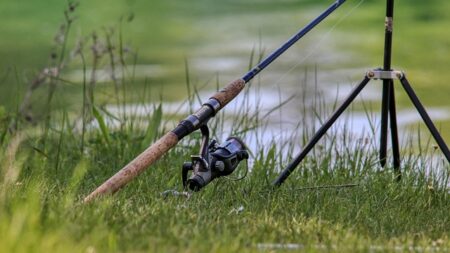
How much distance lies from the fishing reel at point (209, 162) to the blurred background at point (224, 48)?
2512 millimetres

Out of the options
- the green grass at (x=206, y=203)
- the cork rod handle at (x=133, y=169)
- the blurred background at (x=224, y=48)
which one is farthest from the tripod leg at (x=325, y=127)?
the blurred background at (x=224, y=48)

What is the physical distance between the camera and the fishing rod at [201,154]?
2.94 meters

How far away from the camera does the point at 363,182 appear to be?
3668 millimetres

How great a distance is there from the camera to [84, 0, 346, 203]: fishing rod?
9.66 feet

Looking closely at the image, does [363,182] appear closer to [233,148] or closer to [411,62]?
[233,148]

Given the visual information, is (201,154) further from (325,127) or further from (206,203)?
(325,127)

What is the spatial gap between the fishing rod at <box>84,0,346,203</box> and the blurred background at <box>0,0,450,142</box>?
8.32 ft

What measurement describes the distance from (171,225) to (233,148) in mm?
723

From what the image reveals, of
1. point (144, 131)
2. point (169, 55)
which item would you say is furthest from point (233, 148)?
point (169, 55)

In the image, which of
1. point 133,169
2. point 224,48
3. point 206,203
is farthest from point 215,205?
point 224,48

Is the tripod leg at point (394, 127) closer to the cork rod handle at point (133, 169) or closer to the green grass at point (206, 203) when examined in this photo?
the green grass at point (206, 203)

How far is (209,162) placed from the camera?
10.3 ft

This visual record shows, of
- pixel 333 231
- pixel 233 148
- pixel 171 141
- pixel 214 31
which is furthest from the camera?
pixel 214 31

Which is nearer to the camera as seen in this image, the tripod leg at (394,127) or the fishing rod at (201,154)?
the fishing rod at (201,154)
